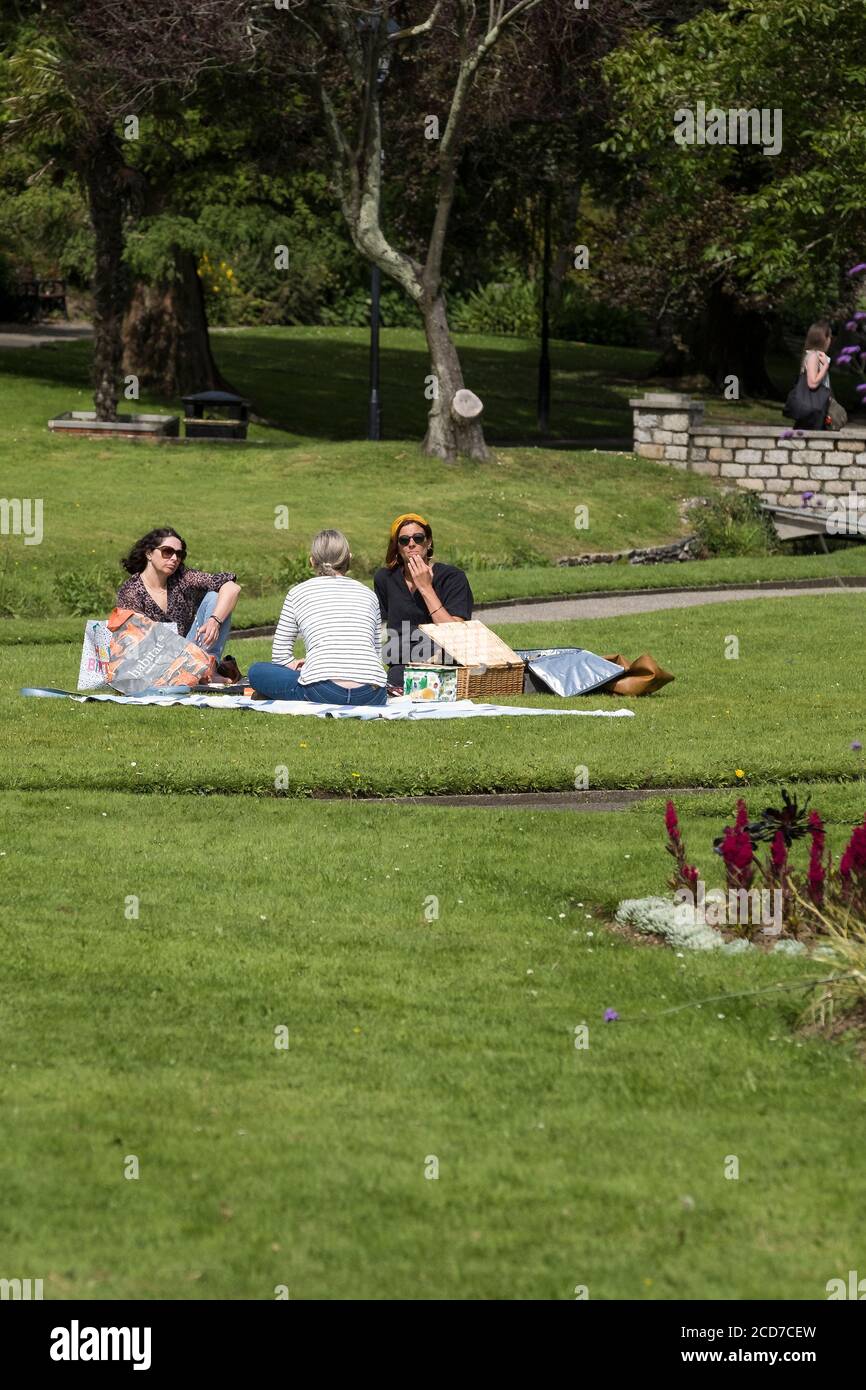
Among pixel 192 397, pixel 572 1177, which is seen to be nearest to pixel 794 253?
pixel 192 397

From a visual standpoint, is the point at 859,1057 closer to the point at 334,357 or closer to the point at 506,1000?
the point at 506,1000

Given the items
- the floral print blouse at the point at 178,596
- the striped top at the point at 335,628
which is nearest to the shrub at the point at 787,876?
the striped top at the point at 335,628

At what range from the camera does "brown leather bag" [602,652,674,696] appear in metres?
14.1

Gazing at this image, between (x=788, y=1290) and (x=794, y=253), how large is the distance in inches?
1125

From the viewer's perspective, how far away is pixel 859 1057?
6.58 m

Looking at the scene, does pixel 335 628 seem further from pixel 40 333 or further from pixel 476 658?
pixel 40 333

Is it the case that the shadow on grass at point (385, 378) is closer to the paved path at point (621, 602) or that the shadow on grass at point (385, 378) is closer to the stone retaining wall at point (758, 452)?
the stone retaining wall at point (758, 452)

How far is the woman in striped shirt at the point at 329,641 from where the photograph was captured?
504 inches

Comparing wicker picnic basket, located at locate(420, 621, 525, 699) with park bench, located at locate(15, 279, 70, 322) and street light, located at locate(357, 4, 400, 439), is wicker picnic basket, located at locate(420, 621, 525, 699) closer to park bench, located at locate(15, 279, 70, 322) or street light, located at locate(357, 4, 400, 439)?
street light, located at locate(357, 4, 400, 439)

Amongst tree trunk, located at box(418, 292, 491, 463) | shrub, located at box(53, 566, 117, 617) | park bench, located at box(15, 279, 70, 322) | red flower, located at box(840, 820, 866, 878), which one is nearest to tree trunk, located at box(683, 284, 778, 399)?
tree trunk, located at box(418, 292, 491, 463)

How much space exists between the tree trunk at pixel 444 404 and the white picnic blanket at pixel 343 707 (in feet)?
60.6

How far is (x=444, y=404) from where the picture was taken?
31859 mm

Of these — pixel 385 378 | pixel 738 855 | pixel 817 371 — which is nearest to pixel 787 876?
pixel 738 855
